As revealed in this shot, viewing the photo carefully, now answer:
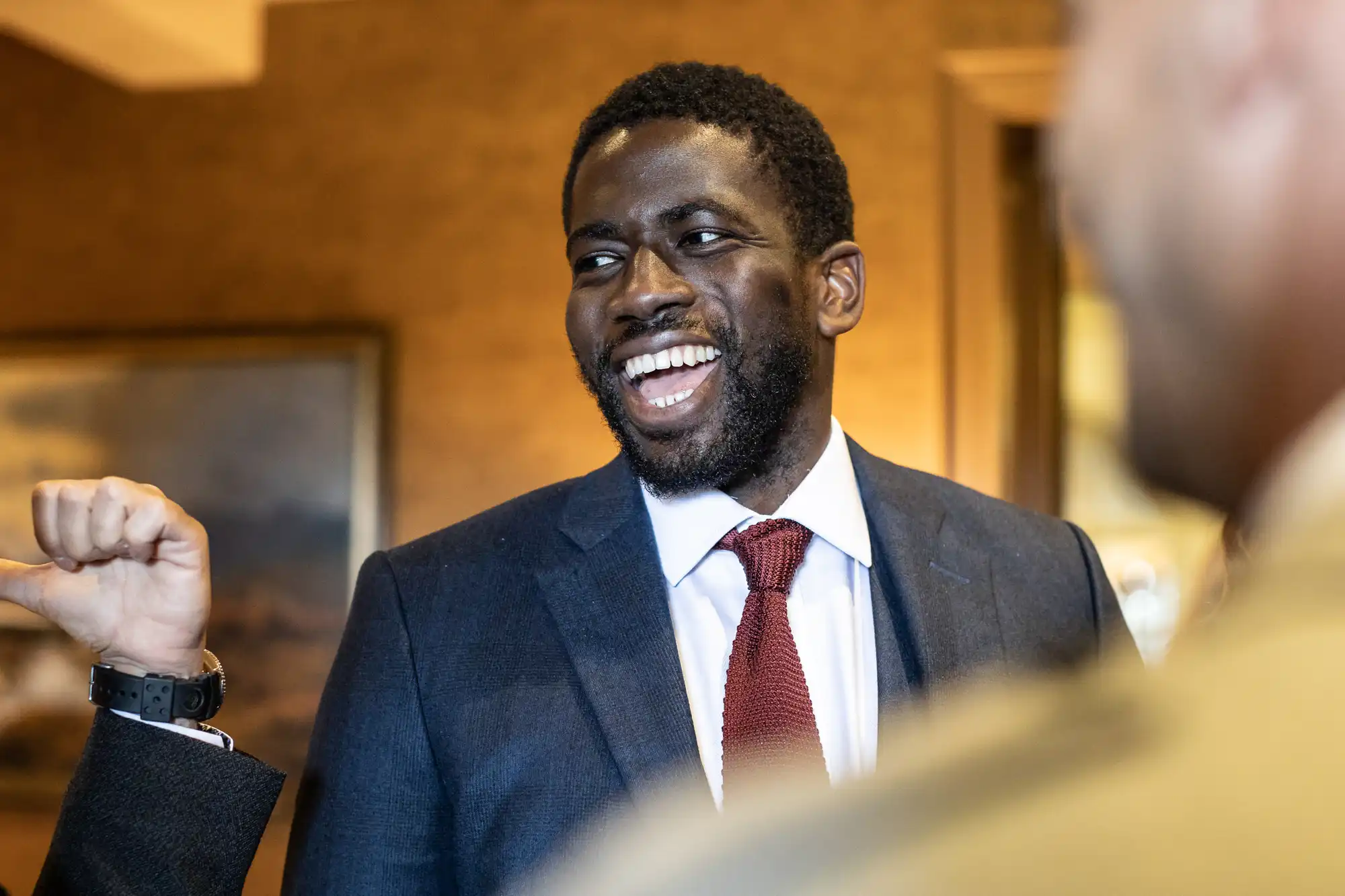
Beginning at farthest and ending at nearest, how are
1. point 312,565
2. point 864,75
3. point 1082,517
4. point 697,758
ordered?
point 1082,517
point 312,565
point 864,75
point 697,758

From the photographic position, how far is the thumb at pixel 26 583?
1338mm

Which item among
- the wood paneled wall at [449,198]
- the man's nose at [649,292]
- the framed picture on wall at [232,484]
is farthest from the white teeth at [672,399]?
the framed picture on wall at [232,484]

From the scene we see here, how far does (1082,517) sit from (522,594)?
4959 millimetres

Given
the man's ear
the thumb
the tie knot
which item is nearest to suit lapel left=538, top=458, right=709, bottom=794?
the tie knot

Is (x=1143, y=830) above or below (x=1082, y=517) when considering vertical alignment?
above

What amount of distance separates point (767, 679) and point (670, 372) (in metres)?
0.40

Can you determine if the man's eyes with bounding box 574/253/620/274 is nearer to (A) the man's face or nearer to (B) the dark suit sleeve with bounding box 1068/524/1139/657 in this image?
(A) the man's face

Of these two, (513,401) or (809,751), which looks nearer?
(809,751)

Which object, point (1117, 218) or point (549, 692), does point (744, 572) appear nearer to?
point (549, 692)

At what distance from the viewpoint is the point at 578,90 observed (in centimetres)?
363

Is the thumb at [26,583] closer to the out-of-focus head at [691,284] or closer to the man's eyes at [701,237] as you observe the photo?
the out-of-focus head at [691,284]

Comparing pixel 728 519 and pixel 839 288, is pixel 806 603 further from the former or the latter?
pixel 839 288

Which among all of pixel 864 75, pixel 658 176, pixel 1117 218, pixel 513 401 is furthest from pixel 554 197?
pixel 1117 218

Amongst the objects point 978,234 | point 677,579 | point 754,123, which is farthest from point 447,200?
point 677,579
